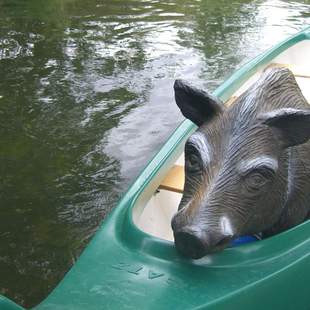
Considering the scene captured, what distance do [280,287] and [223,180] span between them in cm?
50

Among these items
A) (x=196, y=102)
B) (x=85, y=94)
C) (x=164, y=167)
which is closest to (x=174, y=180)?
(x=164, y=167)

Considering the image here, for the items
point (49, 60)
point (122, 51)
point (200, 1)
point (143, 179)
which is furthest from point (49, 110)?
point (200, 1)

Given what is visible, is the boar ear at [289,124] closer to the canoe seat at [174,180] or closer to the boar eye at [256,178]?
the boar eye at [256,178]

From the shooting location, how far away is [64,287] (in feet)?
7.14

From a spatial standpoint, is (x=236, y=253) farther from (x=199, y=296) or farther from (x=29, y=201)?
(x=29, y=201)

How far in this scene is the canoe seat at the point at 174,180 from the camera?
284cm

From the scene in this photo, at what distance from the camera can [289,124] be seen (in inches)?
78.2

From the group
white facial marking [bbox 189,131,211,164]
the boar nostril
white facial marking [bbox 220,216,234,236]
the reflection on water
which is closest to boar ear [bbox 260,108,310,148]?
white facial marking [bbox 189,131,211,164]

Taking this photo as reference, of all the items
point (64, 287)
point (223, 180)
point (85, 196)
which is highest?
point (223, 180)

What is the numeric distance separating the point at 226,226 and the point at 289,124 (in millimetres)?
430

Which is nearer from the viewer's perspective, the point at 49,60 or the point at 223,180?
the point at 223,180

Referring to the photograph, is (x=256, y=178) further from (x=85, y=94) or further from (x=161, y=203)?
(x=85, y=94)

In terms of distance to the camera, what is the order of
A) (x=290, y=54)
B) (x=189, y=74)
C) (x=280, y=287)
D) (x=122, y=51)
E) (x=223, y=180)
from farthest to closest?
(x=122, y=51) → (x=189, y=74) → (x=290, y=54) → (x=280, y=287) → (x=223, y=180)

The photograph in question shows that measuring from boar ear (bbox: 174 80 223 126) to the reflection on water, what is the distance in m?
1.61
